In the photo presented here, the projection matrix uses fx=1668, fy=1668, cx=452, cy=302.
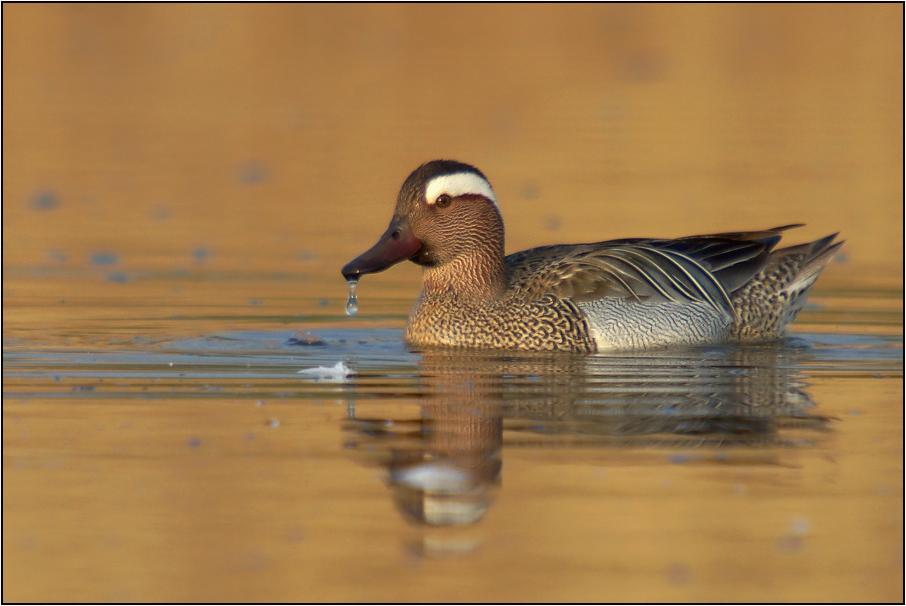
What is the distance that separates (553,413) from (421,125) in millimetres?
14536

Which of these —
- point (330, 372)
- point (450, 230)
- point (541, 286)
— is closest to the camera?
point (330, 372)

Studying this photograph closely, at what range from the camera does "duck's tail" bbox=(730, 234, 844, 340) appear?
10.8 metres

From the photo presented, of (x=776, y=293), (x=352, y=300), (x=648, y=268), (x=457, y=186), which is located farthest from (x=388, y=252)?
(x=776, y=293)

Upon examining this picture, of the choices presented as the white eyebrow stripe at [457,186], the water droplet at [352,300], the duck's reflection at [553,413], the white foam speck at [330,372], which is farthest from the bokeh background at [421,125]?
the duck's reflection at [553,413]

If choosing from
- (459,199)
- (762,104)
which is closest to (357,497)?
(459,199)

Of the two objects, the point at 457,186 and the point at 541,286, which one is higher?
the point at 457,186

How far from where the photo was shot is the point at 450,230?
10289 mm

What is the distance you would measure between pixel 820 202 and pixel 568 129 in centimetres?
684

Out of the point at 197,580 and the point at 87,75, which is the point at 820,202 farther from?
the point at 87,75

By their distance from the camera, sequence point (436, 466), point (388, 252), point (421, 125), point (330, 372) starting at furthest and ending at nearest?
point (421, 125) < point (388, 252) < point (330, 372) < point (436, 466)

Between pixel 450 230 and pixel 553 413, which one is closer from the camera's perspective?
A: pixel 553 413

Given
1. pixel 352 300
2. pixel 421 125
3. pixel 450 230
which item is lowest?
pixel 352 300

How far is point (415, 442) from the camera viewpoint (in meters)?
7.24

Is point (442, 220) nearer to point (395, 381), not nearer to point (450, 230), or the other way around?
point (450, 230)
